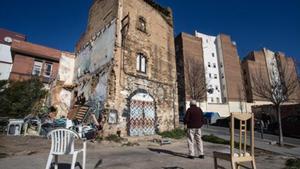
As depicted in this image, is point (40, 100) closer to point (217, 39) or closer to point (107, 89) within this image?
point (107, 89)

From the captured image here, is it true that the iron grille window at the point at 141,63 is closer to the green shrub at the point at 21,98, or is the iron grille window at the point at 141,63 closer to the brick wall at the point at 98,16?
the brick wall at the point at 98,16

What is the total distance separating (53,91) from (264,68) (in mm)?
49550

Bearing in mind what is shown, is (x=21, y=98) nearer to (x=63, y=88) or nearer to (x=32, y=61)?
(x=63, y=88)

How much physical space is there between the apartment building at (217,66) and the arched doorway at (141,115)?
23373mm

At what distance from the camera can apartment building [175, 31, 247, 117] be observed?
36.2 m

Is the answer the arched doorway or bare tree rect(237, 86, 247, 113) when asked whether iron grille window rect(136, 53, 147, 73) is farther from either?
bare tree rect(237, 86, 247, 113)

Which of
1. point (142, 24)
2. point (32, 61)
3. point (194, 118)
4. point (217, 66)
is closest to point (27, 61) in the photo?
point (32, 61)

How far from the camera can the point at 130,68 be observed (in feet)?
34.7

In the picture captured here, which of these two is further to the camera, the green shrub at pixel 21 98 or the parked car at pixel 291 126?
the parked car at pixel 291 126

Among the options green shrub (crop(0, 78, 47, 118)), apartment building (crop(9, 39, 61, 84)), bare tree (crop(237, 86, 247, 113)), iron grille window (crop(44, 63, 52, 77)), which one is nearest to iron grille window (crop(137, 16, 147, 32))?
green shrub (crop(0, 78, 47, 118))

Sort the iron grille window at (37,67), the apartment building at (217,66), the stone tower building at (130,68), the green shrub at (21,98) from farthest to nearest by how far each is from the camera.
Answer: the apartment building at (217,66) < the iron grille window at (37,67) < the green shrub at (21,98) < the stone tower building at (130,68)

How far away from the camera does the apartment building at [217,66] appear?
119 feet

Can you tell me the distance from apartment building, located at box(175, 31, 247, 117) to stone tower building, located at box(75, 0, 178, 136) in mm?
21331

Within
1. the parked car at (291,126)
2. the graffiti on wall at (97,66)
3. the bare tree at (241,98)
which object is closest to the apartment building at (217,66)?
the bare tree at (241,98)
